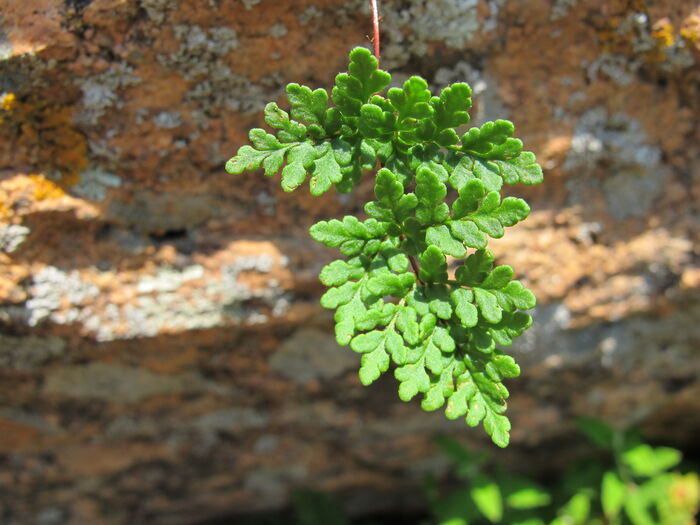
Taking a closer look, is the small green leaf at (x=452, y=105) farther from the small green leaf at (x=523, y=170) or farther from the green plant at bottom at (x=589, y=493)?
the green plant at bottom at (x=589, y=493)

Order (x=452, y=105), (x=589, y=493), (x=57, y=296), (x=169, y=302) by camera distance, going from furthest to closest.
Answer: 1. (x=589, y=493)
2. (x=169, y=302)
3. (x=57, y=296)
4. (x=452, y=105)

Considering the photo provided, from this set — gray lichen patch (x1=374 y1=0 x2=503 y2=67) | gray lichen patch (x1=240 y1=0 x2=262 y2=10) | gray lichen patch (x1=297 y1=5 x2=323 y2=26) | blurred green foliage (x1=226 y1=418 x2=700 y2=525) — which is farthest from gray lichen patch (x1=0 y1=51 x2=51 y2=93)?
blurred green foliage (x1=226 y1=418 x2=700 y2=525)

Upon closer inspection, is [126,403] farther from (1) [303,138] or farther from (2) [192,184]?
(1) [303,138]

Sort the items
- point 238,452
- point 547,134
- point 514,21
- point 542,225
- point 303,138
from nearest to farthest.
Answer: point 303,138, point 514,21, point 547,134, point 542,225, point 238,452

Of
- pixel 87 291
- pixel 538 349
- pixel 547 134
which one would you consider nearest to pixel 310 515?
pixel 538 349

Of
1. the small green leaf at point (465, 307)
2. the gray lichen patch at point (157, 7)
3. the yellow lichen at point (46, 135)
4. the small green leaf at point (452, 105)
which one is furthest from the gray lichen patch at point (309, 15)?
the small green leaf at point (465, 307)

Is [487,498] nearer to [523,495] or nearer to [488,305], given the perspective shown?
[523,495]

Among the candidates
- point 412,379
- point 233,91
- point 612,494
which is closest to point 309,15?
point 233,91
